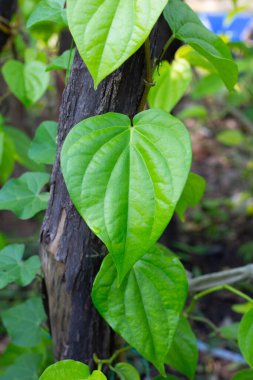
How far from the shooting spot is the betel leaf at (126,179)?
1.92 feet

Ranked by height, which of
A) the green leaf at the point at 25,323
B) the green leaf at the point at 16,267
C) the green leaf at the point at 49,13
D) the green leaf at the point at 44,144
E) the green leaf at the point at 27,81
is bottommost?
the green leaf at the point at 25,323

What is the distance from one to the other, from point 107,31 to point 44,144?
1.35ft

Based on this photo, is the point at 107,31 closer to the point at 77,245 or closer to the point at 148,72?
the point at 148,72

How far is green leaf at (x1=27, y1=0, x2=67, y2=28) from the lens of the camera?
73cm

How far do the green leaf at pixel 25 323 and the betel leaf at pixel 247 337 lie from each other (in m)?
0.41

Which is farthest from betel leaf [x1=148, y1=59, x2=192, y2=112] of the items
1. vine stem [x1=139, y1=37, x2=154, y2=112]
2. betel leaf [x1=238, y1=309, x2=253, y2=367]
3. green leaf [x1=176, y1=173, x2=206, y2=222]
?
betel leaf [x1=238, y1=309, x2=253, y2=367]

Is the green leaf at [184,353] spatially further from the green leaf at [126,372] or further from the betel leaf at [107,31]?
the betel leaf at [107,31]

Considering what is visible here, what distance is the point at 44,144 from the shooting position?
3.07 feet

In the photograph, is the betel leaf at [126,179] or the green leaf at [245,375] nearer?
the betel leaf at [126,179]

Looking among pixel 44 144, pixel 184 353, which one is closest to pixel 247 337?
pixel 184 353

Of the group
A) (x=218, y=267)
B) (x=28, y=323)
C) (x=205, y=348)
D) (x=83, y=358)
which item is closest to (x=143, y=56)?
(x=83, y=358)

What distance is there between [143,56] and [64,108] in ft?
0.44

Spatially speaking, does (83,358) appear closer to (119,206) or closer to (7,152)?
(119,206)

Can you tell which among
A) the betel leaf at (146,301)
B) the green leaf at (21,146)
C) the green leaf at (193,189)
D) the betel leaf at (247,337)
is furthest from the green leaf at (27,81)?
the betel leaf at (247,337)
